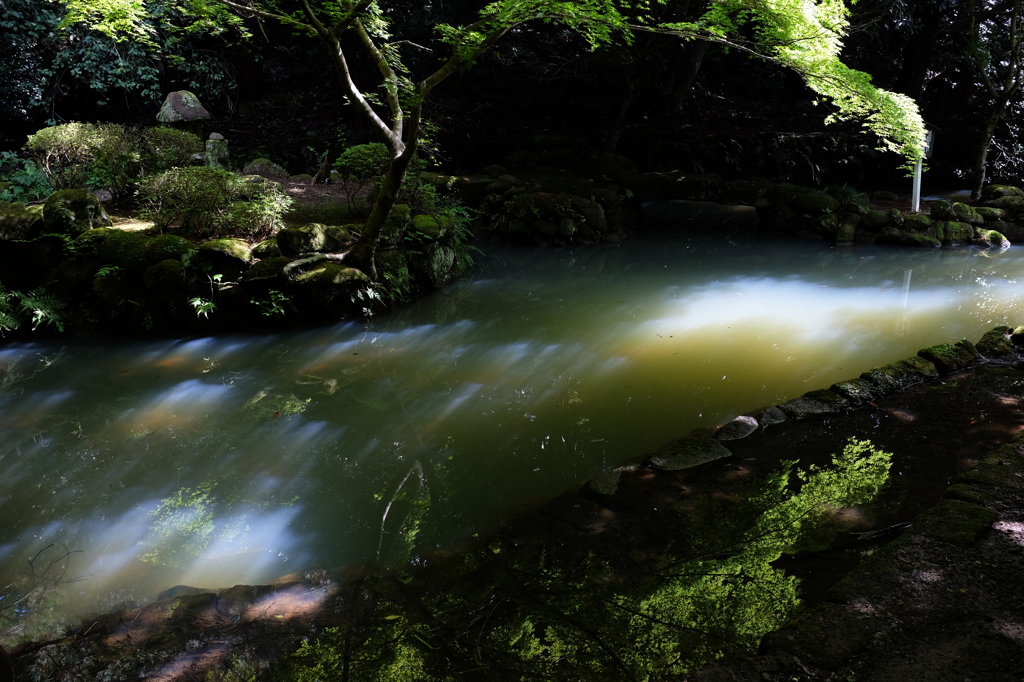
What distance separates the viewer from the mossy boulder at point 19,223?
7875 millimetres

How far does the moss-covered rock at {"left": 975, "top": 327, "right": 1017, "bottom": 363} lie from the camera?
19.4 ft

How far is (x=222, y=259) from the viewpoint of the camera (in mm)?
7879

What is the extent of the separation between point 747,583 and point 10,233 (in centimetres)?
916

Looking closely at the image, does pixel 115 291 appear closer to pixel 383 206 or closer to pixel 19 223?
pixel 19 223

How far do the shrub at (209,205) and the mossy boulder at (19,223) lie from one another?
124 cm

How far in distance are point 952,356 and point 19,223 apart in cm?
1057

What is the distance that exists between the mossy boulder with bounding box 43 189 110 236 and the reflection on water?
5.11ft

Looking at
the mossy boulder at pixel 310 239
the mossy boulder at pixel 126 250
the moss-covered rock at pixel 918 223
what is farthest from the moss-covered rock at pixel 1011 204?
the mossy boulder at pixel 126 250

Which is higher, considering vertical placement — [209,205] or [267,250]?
[209,205]

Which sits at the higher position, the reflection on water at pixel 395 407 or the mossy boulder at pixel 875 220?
the mossy boulder at pixel 875 220

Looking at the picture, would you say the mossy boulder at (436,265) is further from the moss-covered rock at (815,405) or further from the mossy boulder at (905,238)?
the mossy boulder at (905,238)

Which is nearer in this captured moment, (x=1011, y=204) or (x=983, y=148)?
(x=1011, y=204)

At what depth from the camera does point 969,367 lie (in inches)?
229

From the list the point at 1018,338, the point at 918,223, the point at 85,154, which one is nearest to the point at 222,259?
the point at 85,154
